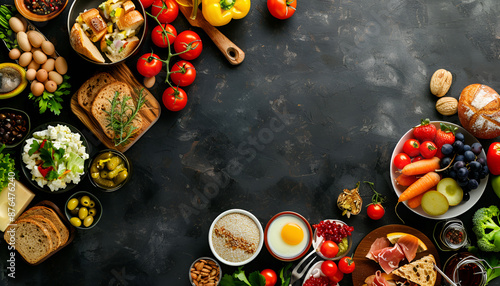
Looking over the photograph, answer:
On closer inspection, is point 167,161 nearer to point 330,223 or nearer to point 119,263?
point 119,263

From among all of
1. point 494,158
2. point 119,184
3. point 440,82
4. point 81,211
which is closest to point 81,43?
point 119,184

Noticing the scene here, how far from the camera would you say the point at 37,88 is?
2.26 metres

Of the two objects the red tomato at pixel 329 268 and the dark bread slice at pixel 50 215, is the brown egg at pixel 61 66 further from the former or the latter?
the red tomato at pixel 329 268

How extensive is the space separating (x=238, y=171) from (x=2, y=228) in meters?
1.49

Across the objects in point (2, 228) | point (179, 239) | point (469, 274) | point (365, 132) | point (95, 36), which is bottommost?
point (469, 274)

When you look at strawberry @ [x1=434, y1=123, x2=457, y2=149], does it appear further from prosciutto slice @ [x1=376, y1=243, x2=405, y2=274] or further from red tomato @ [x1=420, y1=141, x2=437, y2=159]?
prosciutto slice @ [x1=376, y1=243, x2=405, y2=274]

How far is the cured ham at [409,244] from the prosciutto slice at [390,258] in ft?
0.12

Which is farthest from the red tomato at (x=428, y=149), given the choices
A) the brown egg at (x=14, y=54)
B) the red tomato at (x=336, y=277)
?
the brown egg at (x=14, y=54)

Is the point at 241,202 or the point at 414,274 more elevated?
the point at 241,202

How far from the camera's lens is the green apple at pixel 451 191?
2.38m

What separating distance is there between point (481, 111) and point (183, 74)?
6.31ft

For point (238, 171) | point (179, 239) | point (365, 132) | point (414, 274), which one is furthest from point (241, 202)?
point (414, 274)

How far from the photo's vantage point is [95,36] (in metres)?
2.32

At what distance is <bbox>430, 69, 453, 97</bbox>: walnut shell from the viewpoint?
2525 millimetres
